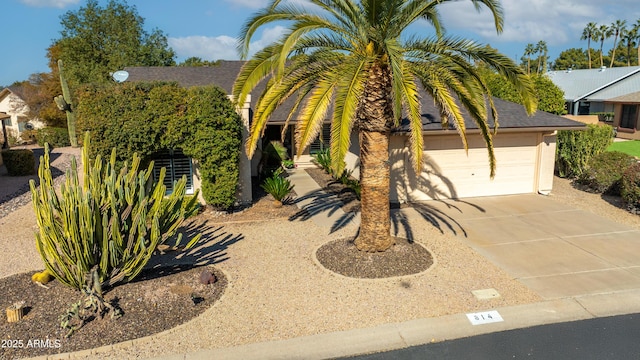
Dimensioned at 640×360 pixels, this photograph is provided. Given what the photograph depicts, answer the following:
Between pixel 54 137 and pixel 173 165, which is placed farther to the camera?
pixel 54 137

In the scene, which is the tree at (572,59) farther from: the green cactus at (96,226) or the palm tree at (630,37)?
the green cactus at (96,226)

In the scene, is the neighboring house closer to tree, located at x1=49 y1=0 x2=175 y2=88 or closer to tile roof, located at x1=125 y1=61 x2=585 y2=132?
tree, located at x1=49 y1=0 x2=175 y2=88

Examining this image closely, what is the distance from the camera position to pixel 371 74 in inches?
340

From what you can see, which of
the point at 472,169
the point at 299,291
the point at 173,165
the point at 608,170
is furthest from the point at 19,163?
the point at 608,170

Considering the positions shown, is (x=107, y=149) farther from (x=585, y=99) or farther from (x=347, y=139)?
(x=585, y=99)

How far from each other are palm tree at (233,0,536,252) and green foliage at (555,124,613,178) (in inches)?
366

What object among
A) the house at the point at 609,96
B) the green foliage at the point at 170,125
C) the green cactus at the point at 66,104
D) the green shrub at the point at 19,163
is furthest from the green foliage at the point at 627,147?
the green cactus at the point at 66,104

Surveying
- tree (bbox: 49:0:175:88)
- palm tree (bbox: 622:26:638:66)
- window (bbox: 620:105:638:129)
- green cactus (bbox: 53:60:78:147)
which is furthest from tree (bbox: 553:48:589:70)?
green cactus (bbox: 53:60:78:147)

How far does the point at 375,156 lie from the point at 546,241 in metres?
4.97

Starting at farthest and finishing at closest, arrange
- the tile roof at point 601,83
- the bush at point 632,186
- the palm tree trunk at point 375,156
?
the tile roof at point 601,83
the bush at point 632,186
the palm tree trunk at point 375,156

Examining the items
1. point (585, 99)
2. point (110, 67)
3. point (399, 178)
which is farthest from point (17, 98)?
point (585, 99)

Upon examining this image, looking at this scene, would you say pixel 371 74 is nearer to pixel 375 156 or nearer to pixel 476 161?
pixel 375 156

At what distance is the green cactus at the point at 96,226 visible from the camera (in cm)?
732

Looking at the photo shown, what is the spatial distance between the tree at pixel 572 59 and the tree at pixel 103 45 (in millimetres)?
67391
